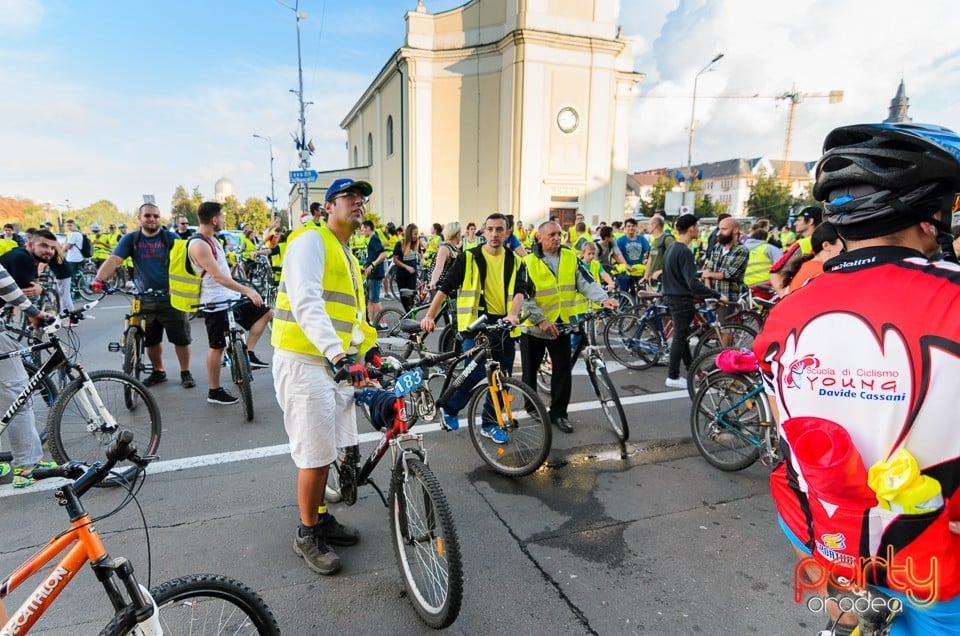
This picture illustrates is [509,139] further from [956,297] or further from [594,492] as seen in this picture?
[956,297]

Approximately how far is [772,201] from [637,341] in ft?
171

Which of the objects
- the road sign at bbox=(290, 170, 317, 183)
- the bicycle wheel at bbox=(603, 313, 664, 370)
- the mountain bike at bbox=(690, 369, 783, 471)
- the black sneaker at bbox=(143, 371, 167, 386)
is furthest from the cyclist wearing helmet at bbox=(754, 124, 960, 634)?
the road sign at bbox=(290, 170, 317, 183)

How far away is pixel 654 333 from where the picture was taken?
292 inches

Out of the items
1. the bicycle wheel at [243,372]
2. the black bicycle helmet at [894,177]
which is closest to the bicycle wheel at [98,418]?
the bicycle wheel at [243,372]

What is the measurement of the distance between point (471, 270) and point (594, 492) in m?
2.15

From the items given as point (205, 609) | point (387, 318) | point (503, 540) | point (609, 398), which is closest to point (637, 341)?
point (609, 398)

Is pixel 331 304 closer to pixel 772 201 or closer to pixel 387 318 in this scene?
pixel 387 318

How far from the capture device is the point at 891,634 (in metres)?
1.34

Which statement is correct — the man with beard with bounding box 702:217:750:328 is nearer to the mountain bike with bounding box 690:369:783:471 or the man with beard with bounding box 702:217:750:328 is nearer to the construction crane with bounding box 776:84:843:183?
the mountain bike with bounding box 690:369:783:471

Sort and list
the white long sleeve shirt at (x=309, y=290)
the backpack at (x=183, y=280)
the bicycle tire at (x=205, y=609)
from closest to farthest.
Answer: the bicycle tire at (x=205, y=609)
the white long sleeve shirt at (x=309, y=290)
the backpack at (x=183, y=280)

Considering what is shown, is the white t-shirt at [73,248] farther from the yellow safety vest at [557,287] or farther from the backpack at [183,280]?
the yellow safety vest at [557,287]

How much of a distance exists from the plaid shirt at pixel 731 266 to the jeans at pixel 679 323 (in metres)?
1.12

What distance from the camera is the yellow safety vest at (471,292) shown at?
4773mm

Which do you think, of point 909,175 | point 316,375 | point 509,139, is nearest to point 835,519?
point 909,175
